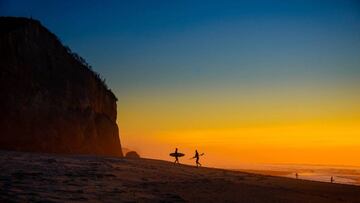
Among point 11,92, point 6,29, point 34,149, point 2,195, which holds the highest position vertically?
point 6,29

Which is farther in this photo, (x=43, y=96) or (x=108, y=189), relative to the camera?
(x=43, y=96)

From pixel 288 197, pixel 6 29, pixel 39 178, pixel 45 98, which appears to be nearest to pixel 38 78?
pixel 45 98

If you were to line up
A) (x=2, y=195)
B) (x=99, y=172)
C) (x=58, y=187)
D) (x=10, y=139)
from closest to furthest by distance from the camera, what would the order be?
1. (x=2, y=195)
2. (x=58, y=187)
3. (x=99, y=172)
4. (x=10, y=139)

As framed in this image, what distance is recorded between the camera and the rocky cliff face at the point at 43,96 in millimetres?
32112

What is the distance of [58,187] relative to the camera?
12062mm

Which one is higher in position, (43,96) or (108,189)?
(43,96)

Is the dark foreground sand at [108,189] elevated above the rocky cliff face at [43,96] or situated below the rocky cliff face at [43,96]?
below

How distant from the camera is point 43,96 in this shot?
35406 millimetres

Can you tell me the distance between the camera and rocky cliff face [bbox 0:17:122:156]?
32.1 m

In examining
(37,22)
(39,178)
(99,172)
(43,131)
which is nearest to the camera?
(39,178)

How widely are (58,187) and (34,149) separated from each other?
71.1 ft

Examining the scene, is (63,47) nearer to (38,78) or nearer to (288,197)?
(38,78)

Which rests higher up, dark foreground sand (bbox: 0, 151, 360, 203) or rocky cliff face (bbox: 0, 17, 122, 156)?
rocky cliff face (bbox: 0, 17, 122, 156)

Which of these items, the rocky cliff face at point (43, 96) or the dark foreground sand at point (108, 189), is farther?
the rocky cliff face at point (43, 96)
